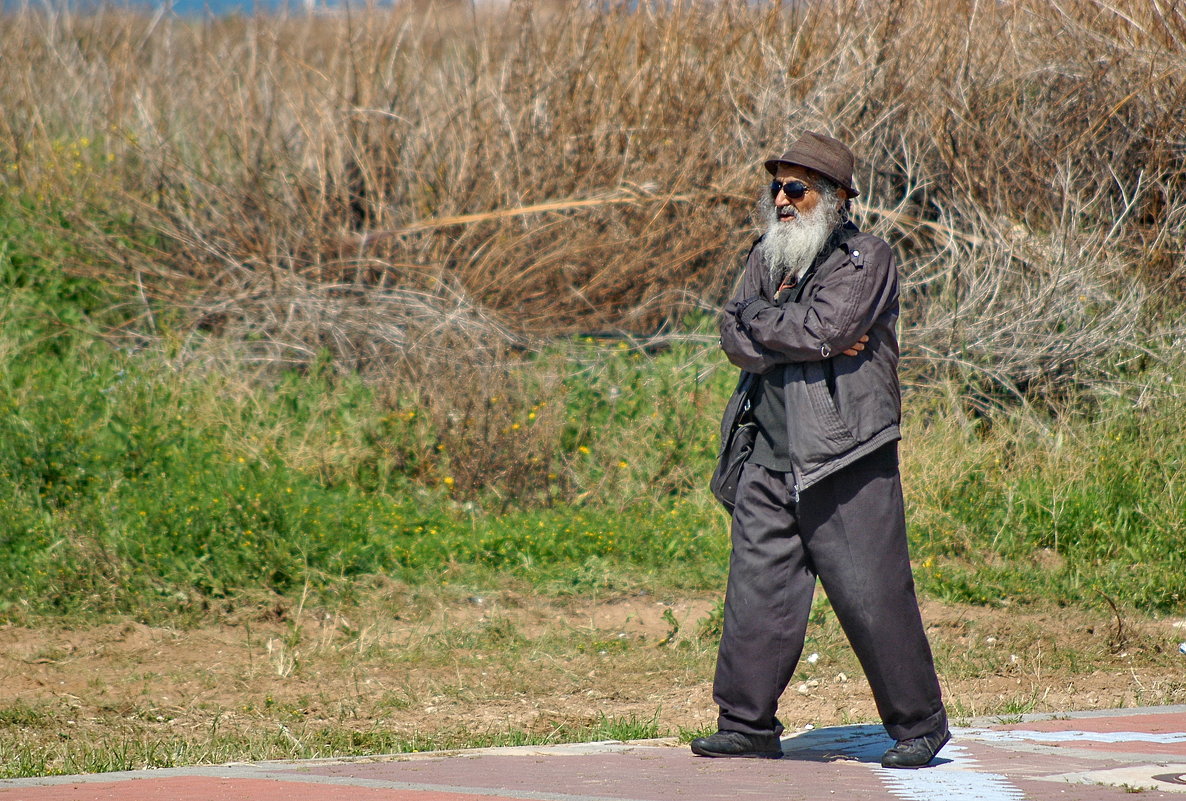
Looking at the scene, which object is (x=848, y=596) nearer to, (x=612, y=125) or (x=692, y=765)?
(x=692, y=765)

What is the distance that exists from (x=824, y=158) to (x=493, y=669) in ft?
9.49

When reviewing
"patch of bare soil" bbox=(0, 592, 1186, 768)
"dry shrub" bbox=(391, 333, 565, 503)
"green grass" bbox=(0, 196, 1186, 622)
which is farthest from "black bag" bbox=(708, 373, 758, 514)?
"dry shrub" bbox=(391, 333, 565, 503)

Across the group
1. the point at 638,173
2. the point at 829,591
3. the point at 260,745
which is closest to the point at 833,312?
the point at 829,591

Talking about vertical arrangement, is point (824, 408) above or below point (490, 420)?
above

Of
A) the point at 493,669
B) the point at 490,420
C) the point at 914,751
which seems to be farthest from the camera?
the point at 490,420

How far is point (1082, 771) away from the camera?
3.79 metres

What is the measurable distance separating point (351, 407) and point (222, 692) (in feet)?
11.8

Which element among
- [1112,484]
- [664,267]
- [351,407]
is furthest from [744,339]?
[664,267]

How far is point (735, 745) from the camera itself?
13.8 ft

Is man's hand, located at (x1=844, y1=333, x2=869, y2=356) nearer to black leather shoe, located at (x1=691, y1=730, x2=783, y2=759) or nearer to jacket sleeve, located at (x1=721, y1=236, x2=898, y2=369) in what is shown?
jacket sleeve, located at (x1=721, y1=236, x2=898, y2=369)

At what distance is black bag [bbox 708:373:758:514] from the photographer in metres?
4.38

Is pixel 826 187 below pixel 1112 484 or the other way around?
the other way around

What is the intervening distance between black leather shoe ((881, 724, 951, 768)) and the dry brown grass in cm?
551

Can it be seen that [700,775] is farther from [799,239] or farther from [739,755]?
[799,239]
